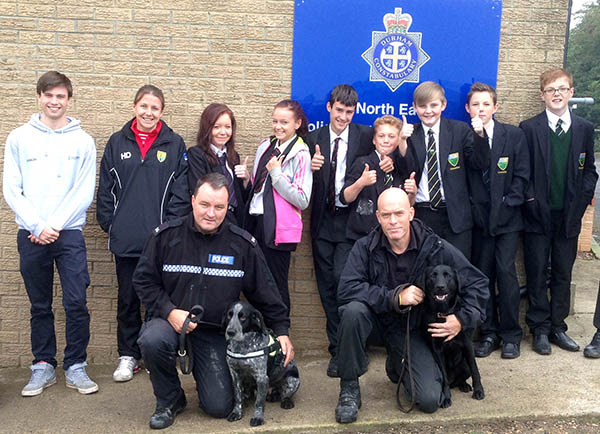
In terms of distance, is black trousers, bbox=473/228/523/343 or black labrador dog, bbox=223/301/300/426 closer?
black labrador dog, bbox=223/301/300/426

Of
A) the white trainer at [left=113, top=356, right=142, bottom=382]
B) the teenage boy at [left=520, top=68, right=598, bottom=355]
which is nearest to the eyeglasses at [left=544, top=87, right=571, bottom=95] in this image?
the teenage boy at [left=520, top=68, right=598, bottom=355]

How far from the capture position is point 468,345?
388 centimetres

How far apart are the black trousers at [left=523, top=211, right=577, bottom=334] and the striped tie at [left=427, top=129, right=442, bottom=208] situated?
813mm

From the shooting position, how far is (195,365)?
12.9 feet

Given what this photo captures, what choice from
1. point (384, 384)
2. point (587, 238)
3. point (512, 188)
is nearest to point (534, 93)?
point (512, 188)

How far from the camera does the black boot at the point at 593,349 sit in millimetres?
4641

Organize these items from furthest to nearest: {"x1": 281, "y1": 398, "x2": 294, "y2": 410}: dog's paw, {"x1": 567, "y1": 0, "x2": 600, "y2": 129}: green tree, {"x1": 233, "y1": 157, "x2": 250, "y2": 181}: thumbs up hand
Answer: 1. {"x1": 567, "y1": 0, "x2": 600, "y2": 129}: green tree
2. {"x1": 233, "y1": 157, "x2": 250, "y2": 181}: thumbs up hand
3. {"x1": 281, "y1": 398, "x2": 294, "y2": 410}: dog's paw

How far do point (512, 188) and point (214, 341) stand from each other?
2393 mm

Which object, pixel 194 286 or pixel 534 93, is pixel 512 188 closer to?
pixel 534 93

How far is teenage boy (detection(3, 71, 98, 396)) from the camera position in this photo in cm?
416

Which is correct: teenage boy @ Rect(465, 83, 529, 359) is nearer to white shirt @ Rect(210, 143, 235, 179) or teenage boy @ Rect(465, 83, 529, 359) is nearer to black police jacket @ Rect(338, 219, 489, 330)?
black police jacket @ Rect(338, 219, 489, 330)

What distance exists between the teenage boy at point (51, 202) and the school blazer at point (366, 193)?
177cm

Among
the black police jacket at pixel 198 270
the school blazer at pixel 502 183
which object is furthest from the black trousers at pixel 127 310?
the school blazer at pixel 502 183

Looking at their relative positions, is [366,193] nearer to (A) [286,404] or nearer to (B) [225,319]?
(B) [225,319]
